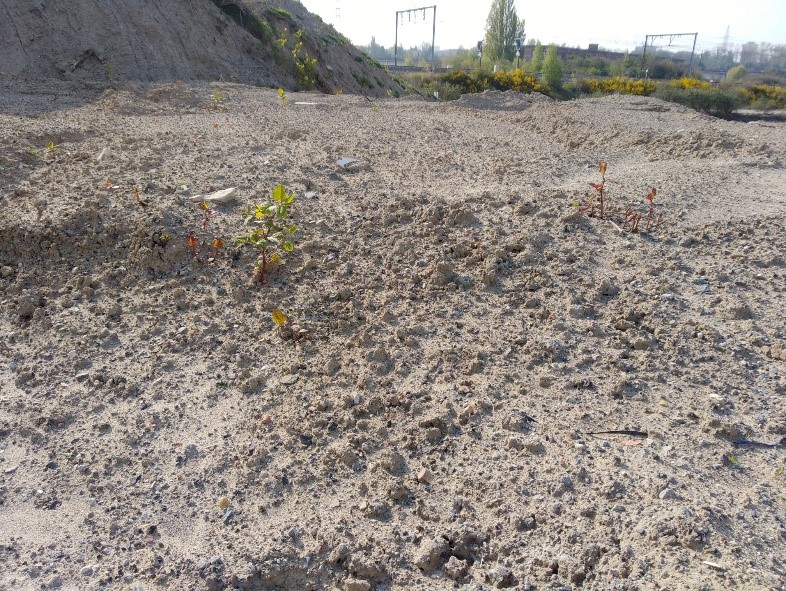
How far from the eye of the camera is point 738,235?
3852mm

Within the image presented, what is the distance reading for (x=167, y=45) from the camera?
41.5 ft

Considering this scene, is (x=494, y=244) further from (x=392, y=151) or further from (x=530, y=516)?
(x=392, y=151)

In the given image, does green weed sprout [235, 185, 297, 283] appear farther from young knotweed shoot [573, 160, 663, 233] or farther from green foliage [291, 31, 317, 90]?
green foliage [291, 31, 317, 90]

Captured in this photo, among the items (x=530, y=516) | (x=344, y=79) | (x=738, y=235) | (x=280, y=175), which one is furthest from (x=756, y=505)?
(x=344, y=79)

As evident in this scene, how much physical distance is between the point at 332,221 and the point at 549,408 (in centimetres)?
217

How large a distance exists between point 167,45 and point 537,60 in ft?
103

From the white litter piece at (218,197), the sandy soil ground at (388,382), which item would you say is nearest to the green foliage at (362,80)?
the sandy soil ground at (388,382)

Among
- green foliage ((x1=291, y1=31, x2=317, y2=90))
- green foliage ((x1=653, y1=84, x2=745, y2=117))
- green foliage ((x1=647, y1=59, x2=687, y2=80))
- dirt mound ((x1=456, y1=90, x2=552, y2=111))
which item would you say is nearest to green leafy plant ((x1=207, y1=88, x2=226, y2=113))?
dirt mound ((x1=456, y1=90, x2=552, y2=111))

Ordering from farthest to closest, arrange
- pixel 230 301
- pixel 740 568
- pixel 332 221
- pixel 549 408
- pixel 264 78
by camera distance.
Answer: pixel 264 78 → pixel 332 221 → pixel 230 301 → pixel 549 408 → pixel 740 568

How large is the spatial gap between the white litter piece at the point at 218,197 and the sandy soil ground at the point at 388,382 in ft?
0.25

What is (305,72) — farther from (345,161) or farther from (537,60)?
(537,60)

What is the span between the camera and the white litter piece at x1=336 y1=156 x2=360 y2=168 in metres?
5.20

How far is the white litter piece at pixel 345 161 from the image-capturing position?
520cm

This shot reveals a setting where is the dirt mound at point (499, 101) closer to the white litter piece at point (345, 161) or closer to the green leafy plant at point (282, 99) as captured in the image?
the green leafy plant at point (282, 99)
